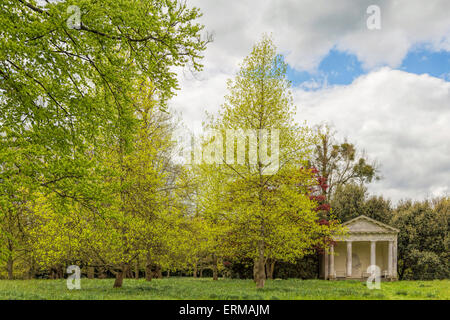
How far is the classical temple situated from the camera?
31000mm

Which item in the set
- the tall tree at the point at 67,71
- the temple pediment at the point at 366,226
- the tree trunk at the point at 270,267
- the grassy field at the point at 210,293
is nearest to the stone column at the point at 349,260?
the temple pediment at the point at 366,226

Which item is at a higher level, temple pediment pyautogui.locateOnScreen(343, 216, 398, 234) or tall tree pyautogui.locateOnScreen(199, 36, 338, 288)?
tall tree pyautogui.locateOnScreen(199, 36, 338, 288)

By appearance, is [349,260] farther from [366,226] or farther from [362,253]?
[362,253]

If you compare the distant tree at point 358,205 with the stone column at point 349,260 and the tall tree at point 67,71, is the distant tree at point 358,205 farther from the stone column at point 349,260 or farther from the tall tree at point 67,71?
the tall tree at point 67,71

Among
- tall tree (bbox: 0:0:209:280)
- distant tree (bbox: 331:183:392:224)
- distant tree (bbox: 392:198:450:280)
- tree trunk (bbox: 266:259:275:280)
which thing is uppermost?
tall tree (bbox: 0:0:209:280)

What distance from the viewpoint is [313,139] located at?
15.9m

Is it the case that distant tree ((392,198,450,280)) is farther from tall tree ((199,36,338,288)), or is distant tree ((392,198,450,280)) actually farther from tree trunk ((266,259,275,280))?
tall tree ((199,36,338,288))

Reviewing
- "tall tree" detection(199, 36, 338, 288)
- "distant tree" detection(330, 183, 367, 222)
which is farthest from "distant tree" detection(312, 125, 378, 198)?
"tall tree" detection(199, 36, 338, 288)

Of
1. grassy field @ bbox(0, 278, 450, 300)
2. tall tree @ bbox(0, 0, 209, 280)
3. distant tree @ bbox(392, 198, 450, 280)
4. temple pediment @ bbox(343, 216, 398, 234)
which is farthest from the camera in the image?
temple pediment @ bbox(343, 216, 398, 234)

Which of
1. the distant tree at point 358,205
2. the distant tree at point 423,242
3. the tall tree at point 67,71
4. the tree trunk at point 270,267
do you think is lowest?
the tree trunk at point 270,267

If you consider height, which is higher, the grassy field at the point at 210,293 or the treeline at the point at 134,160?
the treeline at the point at 134,160

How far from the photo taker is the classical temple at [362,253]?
31.0 metres

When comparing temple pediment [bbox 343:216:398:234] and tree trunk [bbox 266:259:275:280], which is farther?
temple pediment [bbox 343:216:398:234]
